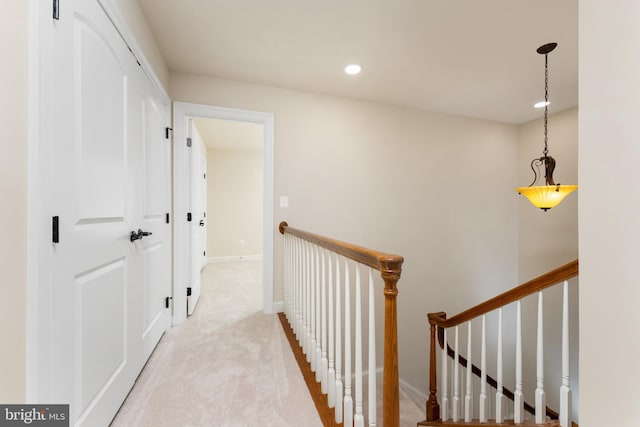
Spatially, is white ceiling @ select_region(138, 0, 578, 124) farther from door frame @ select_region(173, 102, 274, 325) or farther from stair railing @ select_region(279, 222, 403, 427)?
stair railing @ select_region(279, 222, 403, 427)

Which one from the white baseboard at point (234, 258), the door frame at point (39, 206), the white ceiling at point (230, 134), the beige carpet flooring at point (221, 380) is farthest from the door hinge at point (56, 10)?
the white baseboard at point (234, 258)

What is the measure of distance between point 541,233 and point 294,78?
3885 mm

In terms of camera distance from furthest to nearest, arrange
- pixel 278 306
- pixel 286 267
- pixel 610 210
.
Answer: pixel 278 306, pixel 286 267, pixel 610 210

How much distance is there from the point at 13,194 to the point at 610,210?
1.54 m

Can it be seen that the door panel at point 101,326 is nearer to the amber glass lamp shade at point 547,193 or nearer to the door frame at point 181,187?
the door frame at point 181,187

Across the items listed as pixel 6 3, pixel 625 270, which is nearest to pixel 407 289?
pixel 625 270

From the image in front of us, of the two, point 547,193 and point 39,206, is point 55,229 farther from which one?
point 547,193

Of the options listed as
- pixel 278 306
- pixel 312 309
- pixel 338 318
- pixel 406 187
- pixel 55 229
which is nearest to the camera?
pixel 55 229

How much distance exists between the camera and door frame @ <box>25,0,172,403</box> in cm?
80

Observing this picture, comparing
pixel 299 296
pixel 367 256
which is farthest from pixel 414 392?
pixel 367 256

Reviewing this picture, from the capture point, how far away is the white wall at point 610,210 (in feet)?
1.95

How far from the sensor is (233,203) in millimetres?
5711

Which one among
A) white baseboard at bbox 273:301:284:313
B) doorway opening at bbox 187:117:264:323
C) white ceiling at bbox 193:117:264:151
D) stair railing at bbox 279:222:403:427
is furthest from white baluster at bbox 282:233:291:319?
doorway opening at bbox 187:117:264:323

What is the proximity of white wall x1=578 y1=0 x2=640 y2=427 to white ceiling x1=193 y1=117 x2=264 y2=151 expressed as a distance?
3507 millimetres
